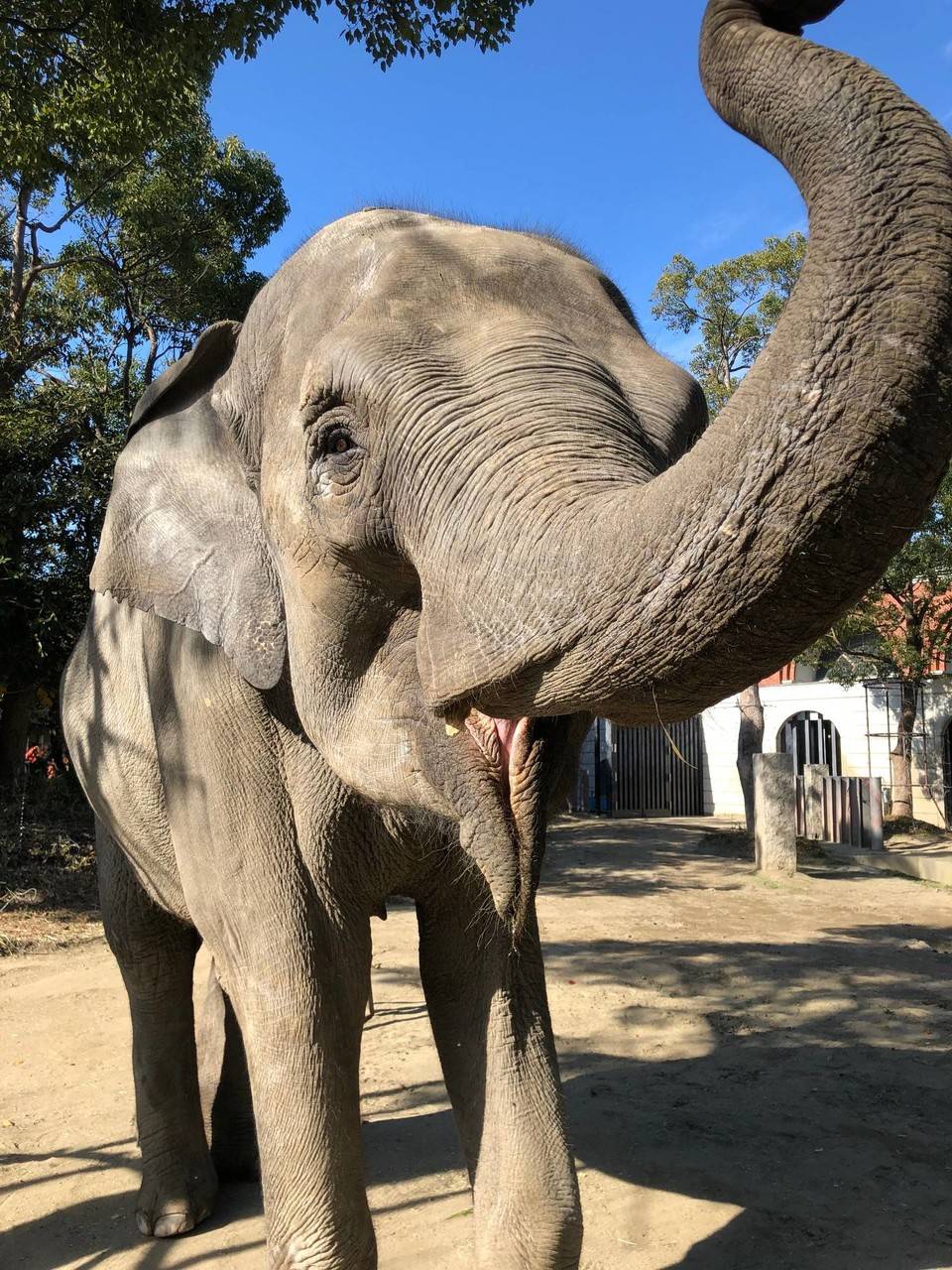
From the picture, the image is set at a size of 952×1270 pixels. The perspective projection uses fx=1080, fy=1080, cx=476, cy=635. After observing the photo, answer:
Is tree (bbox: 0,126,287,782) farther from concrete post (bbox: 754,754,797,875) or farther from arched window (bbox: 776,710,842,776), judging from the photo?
arched window (bbox: 776,710,842,776)

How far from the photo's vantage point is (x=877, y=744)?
20.8 meters

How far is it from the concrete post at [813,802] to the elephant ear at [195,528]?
14.5m

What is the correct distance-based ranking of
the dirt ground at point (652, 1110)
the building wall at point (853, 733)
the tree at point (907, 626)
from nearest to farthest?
1. the dirt ground at point (652, 1110)
2. the tree at point (907, 626)
3. the building wall at point (853, 733)

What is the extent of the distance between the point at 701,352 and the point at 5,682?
14.1m

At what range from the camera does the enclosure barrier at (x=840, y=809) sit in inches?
573

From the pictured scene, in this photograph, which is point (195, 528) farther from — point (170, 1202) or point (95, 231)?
point (95, 231)

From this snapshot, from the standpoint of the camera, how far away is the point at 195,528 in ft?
Result: 7.38

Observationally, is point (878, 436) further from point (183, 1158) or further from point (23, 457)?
point (23, 457)

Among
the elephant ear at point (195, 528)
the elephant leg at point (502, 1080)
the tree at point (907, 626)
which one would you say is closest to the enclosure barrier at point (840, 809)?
the tree at point (907, 626)

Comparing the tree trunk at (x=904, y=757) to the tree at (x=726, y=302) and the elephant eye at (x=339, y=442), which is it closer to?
the tree at (x=726, y=302)

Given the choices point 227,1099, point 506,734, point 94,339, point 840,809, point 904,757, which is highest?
point 94,339

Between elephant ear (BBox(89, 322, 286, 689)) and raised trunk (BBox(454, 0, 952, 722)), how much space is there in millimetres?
997

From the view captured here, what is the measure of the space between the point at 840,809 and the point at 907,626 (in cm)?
358

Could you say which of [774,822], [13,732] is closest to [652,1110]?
[774,822]
